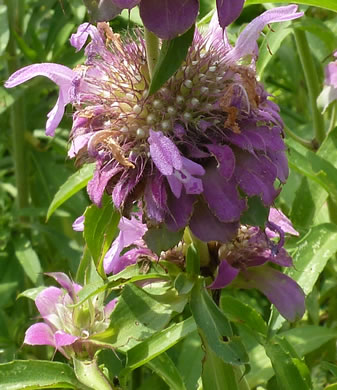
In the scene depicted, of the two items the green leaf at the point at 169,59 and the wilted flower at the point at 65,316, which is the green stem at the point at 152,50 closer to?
the green leaf at the point at 169,59

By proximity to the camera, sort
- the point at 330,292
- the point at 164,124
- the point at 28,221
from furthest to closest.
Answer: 1. the point at 28,221
2. the point at 330,292
3. the point at 164,124

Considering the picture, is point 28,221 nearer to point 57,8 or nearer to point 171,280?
→ point 57,8

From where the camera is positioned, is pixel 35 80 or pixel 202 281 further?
pixel 35 80

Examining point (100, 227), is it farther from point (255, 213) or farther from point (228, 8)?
point (228, 8)

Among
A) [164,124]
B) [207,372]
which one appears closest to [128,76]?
[164,124]

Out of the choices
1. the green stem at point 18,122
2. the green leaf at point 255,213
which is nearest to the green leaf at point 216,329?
the green leaf at point 255,213

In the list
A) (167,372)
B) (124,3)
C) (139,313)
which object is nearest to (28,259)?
(167,372)

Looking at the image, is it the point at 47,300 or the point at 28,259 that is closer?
the point at 47,300
